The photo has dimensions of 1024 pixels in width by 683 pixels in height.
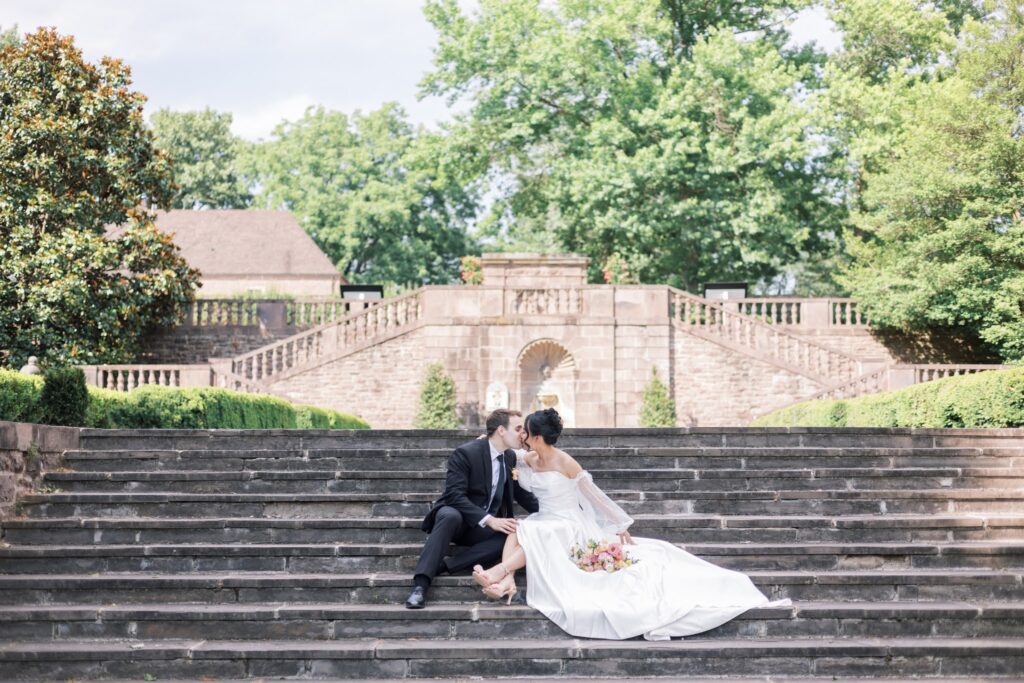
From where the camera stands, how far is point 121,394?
49.5ft

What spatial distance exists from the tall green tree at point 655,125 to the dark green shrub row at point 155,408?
1326cm

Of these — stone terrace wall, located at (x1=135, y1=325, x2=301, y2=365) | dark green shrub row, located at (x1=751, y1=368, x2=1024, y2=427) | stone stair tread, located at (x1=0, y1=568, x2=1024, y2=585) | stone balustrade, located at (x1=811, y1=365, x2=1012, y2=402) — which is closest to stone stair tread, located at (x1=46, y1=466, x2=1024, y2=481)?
stone stair tread, located at (x1=0, y1=568, x2=1024, y2=585)

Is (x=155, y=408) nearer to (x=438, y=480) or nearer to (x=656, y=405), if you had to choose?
(x=438, y=480)

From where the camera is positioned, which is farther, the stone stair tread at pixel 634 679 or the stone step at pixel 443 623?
the stone step at pixel 443 623

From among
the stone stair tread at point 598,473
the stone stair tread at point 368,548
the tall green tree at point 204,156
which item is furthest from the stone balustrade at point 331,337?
the tall green tree at point 204,156

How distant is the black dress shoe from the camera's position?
8.12 m

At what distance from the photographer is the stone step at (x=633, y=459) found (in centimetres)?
1086

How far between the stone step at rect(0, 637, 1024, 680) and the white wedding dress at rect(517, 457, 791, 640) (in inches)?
5.9

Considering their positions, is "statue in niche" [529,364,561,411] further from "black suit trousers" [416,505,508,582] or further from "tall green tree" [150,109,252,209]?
"tall green tree" [150,109,252,209]

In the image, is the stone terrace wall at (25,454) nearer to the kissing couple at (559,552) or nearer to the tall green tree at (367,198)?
the kissing couple at (559,552)

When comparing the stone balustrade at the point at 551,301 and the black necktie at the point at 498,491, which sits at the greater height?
the stone balustrade at the point at 551,301

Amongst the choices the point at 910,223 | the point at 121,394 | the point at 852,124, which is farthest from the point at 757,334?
the point at 121,394

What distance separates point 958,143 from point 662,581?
780 inches

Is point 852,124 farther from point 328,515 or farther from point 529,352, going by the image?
point 328,515
